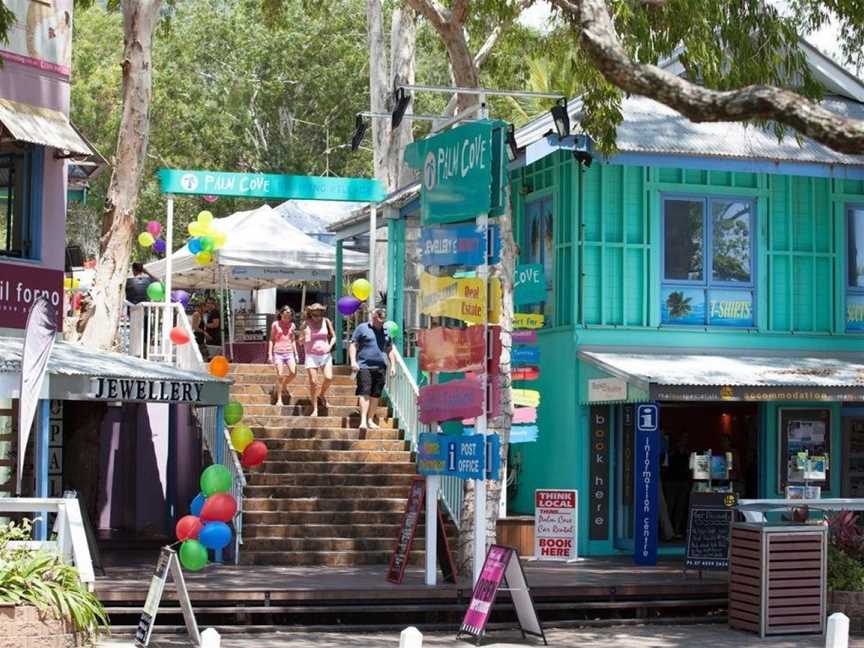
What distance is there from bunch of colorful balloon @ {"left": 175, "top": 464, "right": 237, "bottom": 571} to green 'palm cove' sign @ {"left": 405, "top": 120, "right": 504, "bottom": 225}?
352 centimetres

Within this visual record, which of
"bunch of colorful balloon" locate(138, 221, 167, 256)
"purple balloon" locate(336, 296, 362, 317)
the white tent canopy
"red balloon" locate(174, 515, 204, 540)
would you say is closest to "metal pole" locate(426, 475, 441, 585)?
"red balloon" locate(174, 515, 204, 540)

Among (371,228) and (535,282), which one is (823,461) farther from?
(371,228)

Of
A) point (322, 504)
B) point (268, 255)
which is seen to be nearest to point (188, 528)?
point (322, 504)

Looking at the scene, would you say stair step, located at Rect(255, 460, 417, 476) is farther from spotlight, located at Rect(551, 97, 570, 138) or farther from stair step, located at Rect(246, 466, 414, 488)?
spotlight, located at Rect(551, 97, 570, 138)

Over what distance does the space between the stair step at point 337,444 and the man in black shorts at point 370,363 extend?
1.00 feet

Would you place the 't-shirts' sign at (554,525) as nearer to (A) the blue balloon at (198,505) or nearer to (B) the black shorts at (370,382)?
(B) the black shorts at (370,382)

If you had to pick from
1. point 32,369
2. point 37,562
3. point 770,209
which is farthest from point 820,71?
point 37,562

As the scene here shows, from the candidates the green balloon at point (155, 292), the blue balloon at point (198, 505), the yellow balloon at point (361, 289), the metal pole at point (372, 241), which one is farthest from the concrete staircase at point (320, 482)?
the metal pole at point (372, 241)

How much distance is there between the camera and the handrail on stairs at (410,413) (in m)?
20.3

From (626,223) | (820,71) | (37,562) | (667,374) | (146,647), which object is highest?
(820,71)

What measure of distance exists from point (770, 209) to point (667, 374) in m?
3.80

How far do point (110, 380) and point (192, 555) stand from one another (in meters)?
2.07

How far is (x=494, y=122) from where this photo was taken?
16.1 m

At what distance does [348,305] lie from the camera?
25.0 meters
